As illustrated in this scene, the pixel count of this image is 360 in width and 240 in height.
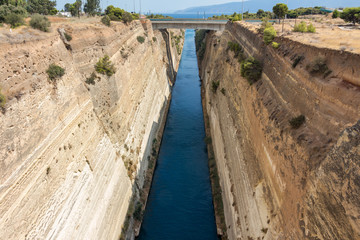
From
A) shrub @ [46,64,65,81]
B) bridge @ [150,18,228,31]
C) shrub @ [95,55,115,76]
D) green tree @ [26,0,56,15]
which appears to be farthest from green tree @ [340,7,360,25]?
green tree @ [26,0,56,15]

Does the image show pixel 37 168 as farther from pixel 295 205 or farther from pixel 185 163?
pixel 185 163

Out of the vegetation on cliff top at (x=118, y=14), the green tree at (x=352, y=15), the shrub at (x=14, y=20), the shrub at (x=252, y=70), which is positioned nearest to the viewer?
the shrub at (x=14, y=20)

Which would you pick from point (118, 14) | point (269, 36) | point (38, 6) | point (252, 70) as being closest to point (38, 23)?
point (252, 70)

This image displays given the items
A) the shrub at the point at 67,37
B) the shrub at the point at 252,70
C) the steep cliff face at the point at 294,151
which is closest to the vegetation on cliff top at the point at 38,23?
the shrub at the point at 67,37

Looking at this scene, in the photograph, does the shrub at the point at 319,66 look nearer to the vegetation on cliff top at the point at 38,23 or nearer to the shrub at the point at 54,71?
the shrub at the point at 54,71

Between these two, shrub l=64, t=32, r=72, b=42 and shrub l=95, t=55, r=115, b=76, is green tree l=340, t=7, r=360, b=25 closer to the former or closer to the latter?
shrub l=95, t=55, r=115, b=76
